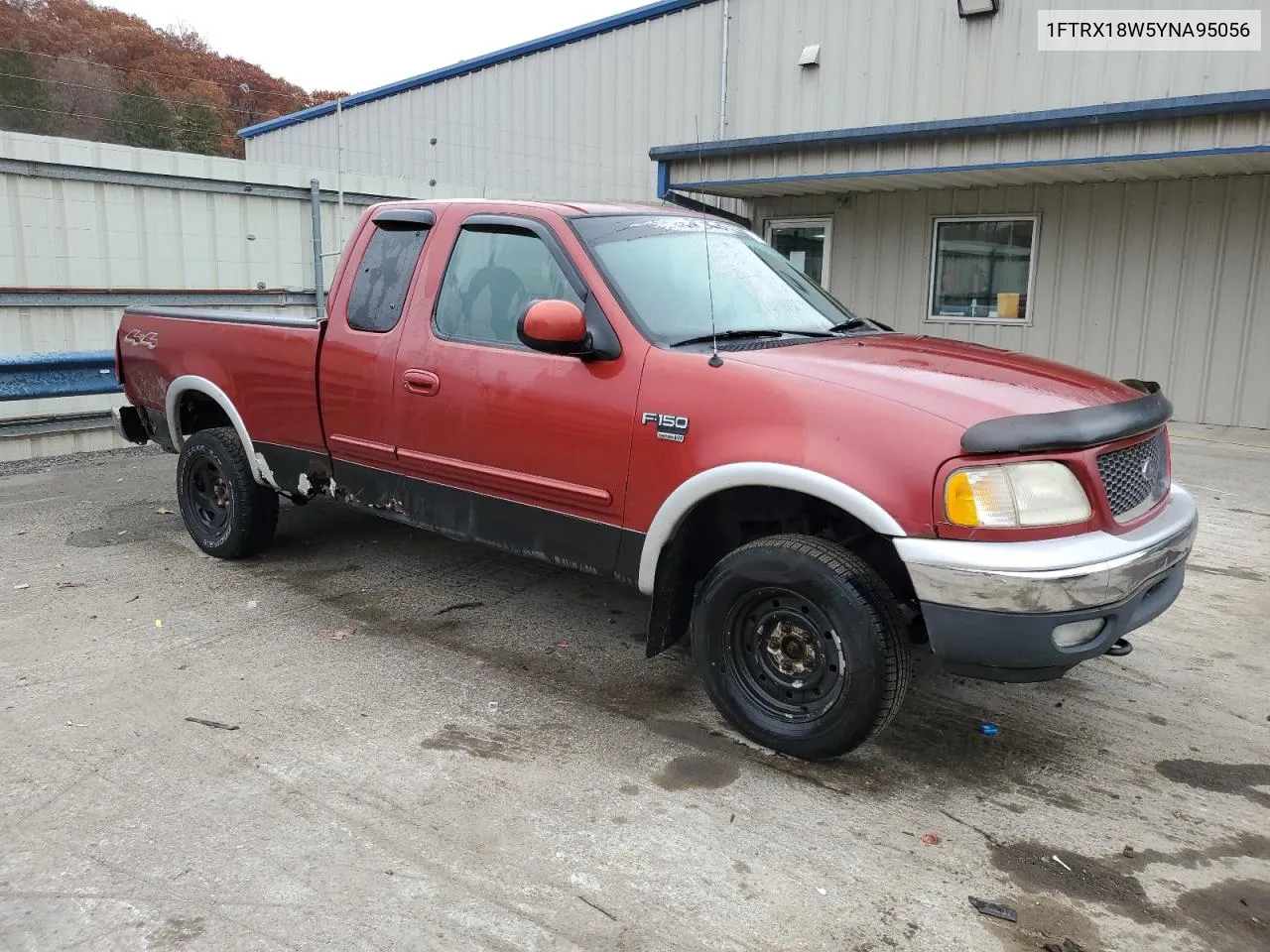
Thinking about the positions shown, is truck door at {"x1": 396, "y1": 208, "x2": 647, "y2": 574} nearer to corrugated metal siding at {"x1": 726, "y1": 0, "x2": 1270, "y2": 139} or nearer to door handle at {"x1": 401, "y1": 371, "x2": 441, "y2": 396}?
door handle at {"x1": 401, "y1": 371, "x2": 441, "y2": 396}

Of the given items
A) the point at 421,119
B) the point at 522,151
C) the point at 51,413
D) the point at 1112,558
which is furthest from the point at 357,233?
the point at 421,119

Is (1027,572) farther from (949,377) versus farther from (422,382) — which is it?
(422,382)

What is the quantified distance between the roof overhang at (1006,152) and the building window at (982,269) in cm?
59

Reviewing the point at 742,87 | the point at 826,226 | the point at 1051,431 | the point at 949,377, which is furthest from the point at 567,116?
the point at 1051,431

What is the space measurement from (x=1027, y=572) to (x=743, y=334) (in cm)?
150

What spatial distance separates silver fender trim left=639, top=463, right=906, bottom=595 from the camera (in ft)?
10.3

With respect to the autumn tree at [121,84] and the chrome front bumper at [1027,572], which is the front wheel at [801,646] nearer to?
the chrome front bumper at [1027,572]

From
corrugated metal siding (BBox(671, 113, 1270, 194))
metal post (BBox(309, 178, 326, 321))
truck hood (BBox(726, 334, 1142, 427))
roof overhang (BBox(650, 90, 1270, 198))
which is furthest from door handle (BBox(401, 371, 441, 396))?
metal post (BBox(309, 178, 326, 321))

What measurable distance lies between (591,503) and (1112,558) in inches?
73.4

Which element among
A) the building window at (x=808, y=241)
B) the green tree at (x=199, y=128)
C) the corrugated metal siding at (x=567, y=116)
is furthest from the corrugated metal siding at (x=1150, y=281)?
the green tree at (x=199, y=128)

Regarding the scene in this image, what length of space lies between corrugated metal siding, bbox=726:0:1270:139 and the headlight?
8766mm

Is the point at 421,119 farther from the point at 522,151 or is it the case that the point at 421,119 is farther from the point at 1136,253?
the point at 1136,253

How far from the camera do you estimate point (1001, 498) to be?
3.00 m

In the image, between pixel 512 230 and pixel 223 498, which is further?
pixel 223 498
